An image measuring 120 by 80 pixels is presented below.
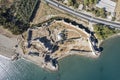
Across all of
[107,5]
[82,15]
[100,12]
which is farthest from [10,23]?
[107,5]

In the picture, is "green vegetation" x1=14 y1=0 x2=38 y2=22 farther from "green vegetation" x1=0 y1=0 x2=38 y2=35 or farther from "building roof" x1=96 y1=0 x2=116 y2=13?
"building roof" x1=96 y1=0 x2=116 y2=13

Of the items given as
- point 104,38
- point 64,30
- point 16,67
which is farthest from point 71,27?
point 16,67

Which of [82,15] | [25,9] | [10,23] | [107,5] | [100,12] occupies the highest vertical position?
[107,5]

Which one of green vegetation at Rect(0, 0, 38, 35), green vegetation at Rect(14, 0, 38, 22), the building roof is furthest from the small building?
green vegetation at Rect(0, 0, 38, 35)

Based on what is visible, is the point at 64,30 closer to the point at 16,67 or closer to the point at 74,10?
the point at 74,10

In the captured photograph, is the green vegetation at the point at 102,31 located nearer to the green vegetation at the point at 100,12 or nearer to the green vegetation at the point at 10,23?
the green vegetation at the point at 100,12

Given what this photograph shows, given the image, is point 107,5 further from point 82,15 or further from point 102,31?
point 102,31

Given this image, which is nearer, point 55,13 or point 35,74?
Result: point 35,74
